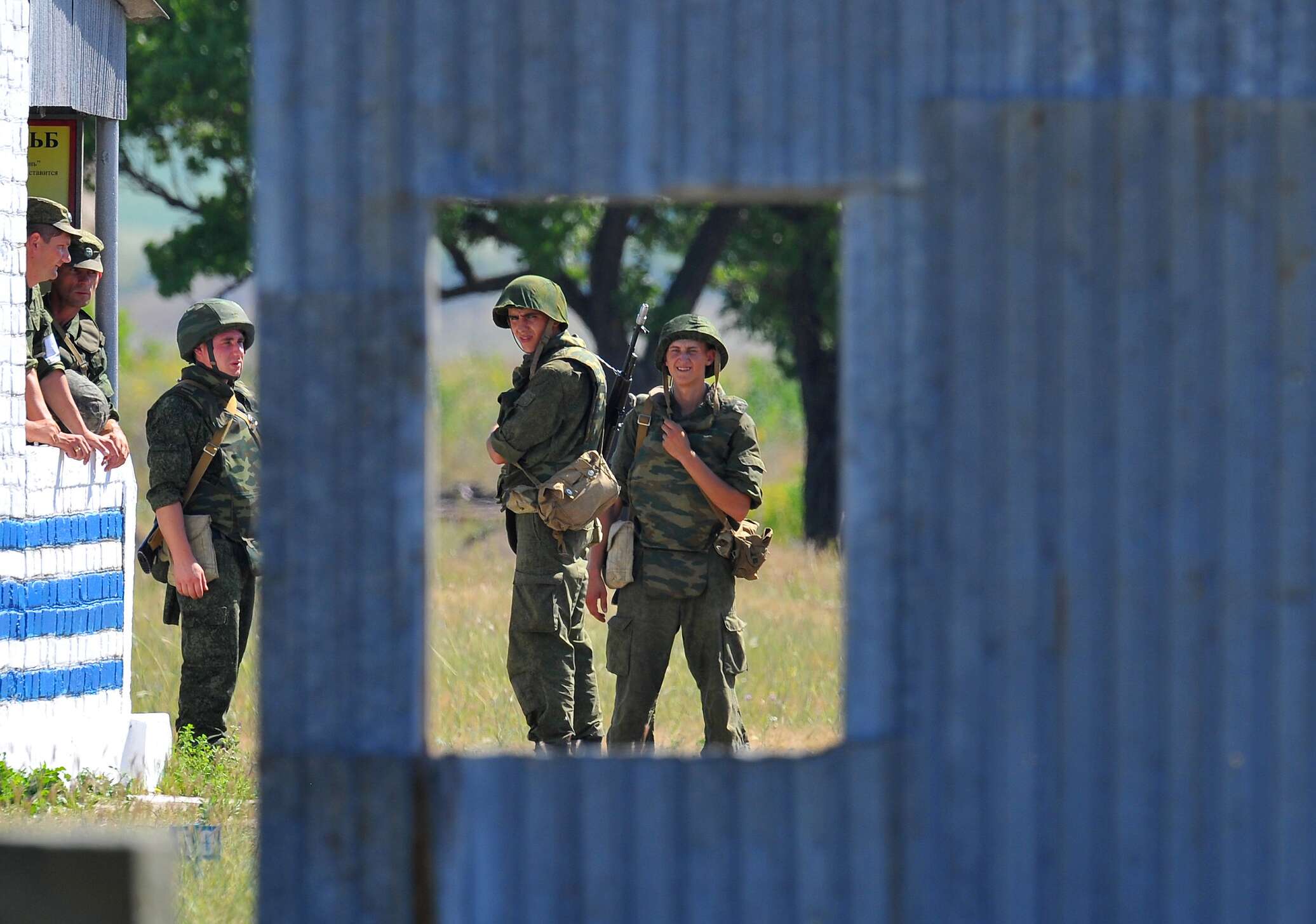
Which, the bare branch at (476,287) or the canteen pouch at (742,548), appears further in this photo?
the bare branch at (476,287)

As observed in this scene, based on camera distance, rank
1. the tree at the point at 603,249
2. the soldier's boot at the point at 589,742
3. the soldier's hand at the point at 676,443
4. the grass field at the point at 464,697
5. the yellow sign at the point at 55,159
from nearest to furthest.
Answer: the grass field at the point at 464,697 < the soldier's hand at the point at 676,443 < the soldier's boot at the point at 589,742 < the yellow sign at the point at 55,159 < the tree at the point at 603,249

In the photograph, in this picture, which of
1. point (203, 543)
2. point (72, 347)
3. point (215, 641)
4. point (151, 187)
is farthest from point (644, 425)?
point (151, 187)

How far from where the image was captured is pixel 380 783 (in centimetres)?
348

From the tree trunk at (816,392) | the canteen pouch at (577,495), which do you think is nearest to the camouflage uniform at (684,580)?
the canteen pouch at (577,495)

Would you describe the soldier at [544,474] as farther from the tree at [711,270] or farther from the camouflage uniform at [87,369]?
the tree at [711,270]

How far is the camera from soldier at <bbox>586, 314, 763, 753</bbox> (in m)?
6.50

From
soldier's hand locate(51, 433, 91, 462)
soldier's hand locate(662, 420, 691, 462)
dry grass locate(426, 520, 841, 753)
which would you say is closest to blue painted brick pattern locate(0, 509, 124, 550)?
soldier's hand locate(51, 433, 91, 462)

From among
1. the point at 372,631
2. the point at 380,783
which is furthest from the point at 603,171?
the point at 380,783

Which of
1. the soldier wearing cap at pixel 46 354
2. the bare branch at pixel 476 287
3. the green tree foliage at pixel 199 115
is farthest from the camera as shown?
the bare branch at pixel 476 287

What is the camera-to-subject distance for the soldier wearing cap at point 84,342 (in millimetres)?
7441

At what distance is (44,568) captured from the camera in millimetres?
6914

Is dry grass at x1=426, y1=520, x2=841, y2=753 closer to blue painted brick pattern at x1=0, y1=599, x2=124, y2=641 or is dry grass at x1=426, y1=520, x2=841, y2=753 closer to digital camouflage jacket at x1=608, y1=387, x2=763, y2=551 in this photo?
digital camouflage jacket at x1=608, y1=387, x2=763, y2=551

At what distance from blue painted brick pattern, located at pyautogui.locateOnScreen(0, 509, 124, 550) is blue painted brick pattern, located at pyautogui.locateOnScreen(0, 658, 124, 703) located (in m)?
0.54

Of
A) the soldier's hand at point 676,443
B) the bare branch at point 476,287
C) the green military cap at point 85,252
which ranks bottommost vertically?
the soldier's hand at point 676,443
